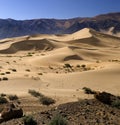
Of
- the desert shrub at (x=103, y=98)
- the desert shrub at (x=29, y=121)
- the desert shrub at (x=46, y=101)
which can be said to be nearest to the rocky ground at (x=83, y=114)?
the desert shrub at (x=29, y=121)

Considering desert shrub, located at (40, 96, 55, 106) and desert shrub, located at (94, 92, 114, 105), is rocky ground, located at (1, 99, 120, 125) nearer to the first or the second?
desert shrub, located at (94, 92, 114, 105)

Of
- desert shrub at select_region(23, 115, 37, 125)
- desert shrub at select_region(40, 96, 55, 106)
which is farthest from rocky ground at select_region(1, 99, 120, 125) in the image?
desert shrub at select_region(40, 96, 55, 106)

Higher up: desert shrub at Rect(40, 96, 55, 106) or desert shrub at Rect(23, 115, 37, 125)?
desert shrub at Rect(23, 115, 37, 125)

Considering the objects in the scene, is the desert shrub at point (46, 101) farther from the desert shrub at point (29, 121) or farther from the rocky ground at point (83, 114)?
the desert shrub at point (29, 121)

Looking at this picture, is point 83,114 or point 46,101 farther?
point 46,101

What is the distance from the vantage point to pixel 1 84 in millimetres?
23109

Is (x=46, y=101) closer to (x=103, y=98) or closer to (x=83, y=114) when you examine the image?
(x=103, y=98)

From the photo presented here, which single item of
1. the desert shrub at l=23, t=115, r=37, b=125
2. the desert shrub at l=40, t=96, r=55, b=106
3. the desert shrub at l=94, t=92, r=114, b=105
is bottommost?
the desert shrub at l=40, t=96, r=55, b=106

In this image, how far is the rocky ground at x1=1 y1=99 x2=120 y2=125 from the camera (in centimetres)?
1189

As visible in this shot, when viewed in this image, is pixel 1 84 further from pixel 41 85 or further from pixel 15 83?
pixel 41 85

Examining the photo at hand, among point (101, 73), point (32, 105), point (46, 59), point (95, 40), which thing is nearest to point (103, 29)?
point (95, 40)

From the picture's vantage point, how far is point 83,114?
12.9m

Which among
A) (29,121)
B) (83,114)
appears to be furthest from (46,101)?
(29,121)

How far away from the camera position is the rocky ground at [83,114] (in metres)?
11.9
